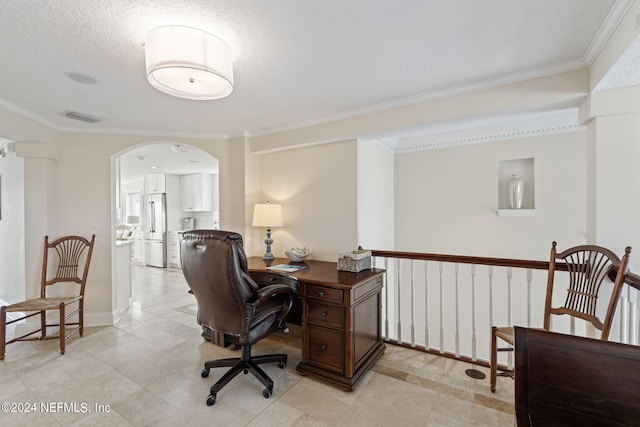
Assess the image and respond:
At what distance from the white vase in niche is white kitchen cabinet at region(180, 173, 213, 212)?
20.4 feet

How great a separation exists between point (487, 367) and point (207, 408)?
89.9 inches

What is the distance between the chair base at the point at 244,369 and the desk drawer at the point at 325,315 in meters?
0.52

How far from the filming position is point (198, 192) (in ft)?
22.8

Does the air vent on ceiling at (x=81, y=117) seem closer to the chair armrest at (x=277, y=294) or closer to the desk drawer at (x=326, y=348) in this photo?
the chair armrest at (x=277, y=294)

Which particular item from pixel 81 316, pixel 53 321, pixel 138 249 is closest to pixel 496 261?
pixel 81 316

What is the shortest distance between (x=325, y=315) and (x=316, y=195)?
4.87 ft

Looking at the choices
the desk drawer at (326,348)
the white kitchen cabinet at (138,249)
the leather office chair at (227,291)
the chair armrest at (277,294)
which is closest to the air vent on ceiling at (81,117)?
the leather office chair at (227,291)

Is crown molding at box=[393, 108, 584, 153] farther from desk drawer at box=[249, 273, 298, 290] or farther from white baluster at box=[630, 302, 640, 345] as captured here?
desk drawer at box=[249, 273, 298, 290]

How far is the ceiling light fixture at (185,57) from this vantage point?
145cm

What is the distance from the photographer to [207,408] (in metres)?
1.93

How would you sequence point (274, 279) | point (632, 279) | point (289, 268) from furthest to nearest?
point (289, 268), point (274, 279), point (632, 279)

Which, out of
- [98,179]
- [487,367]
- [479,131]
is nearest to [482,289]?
[487,367]

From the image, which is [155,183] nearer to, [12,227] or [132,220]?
[132,220]

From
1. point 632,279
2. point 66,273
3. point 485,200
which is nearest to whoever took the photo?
point 632,279
